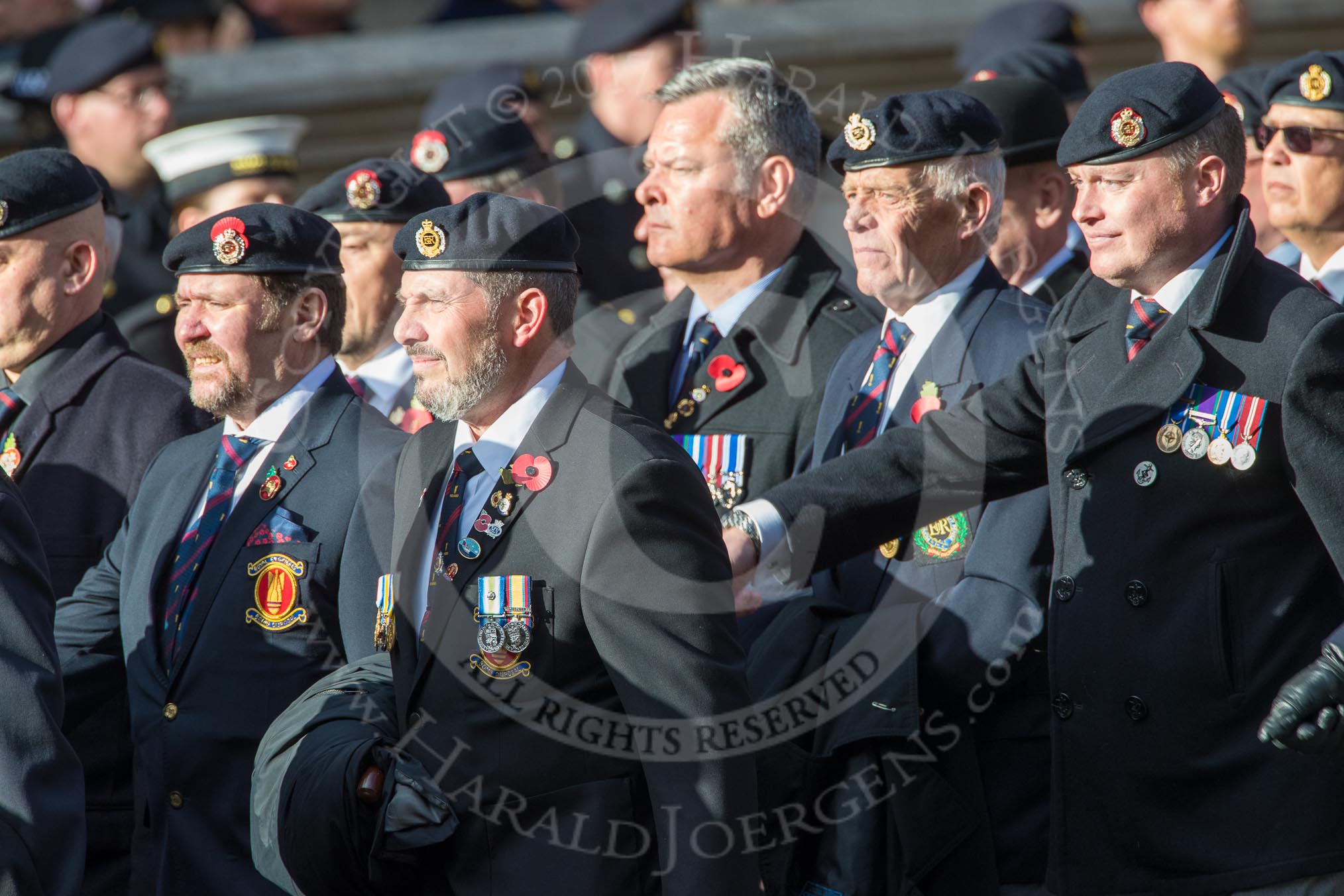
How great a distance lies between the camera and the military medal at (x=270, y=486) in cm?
438

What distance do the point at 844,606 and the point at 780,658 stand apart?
0.90 ft

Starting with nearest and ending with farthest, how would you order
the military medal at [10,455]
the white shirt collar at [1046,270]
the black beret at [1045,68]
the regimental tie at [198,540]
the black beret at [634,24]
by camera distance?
the regimental tie at [198,540] → the military medal at [10,455] → the white shirt collar at [1046,270] → the black beret at [1045,68] → the black beret at [634,24]

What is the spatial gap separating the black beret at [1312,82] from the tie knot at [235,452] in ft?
10.2

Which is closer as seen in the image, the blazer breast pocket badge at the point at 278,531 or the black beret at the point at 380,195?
the blazer breast pocket badge at the point at 278,531

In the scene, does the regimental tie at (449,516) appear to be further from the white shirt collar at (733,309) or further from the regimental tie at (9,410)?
the regimental tie at (9,410)

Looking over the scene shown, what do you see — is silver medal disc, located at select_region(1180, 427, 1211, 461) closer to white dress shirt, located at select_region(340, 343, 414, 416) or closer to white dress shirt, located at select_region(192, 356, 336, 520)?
white dress shirt, located at select_region(192, 356, 336, 520)

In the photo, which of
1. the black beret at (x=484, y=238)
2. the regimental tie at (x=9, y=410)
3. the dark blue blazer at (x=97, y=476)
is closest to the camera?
the black beret at (x=484, y=238)

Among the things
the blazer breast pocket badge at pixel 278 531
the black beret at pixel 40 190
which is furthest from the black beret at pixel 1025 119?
the black beret at pixel 40 190

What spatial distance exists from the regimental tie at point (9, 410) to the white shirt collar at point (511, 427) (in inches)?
72.7

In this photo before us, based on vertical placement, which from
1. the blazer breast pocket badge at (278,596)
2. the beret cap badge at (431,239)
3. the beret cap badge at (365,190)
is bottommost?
the blazer breast pocket badge at (278,596)

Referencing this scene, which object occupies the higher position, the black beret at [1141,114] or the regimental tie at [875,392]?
the black beret at [1141,114]

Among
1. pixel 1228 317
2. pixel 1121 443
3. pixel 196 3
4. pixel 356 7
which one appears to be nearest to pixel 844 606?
pixel 1121 443

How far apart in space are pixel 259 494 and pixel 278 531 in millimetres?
124

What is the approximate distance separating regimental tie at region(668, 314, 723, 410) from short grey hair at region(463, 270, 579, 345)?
39.5 inches
